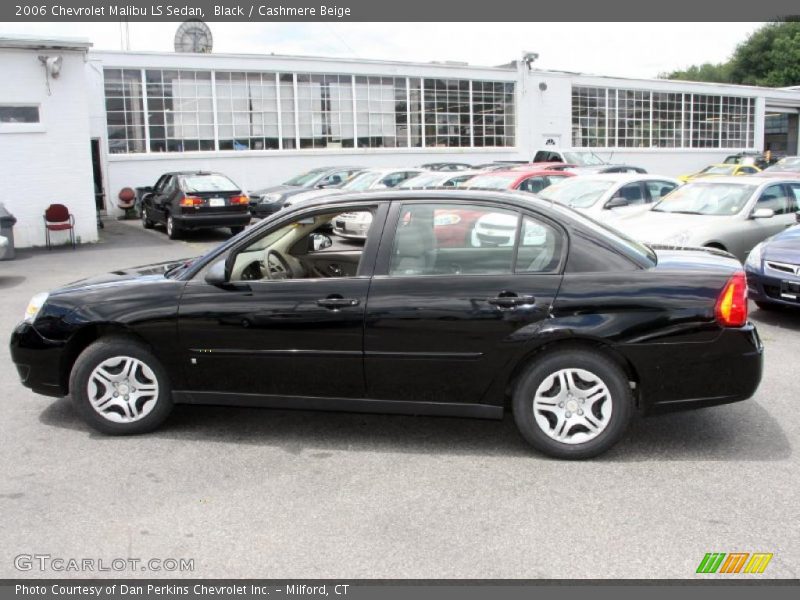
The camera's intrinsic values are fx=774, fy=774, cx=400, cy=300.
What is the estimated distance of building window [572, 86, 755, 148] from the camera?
36.3m

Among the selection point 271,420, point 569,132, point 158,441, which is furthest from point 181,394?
point 569,132

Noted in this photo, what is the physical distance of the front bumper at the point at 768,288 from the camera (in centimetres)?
788

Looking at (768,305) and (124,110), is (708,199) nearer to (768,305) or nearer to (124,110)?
(768,305)

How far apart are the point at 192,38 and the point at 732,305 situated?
27.3m

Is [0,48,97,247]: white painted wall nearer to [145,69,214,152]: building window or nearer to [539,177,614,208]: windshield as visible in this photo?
[145,69,214,152]: building window

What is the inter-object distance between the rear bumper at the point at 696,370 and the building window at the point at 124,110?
23409mm

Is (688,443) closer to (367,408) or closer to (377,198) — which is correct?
(367,408)

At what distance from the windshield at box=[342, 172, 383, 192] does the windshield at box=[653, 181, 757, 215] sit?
891 centimetres

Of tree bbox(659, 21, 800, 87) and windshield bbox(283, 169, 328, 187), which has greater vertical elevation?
tree bbox(659, 21, 800, 87)

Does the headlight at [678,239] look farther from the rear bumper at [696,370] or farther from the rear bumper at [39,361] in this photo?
the rear bumper at [39,361]

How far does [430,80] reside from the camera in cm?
3145

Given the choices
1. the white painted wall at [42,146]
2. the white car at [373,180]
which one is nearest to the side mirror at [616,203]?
the white car at [373,180]

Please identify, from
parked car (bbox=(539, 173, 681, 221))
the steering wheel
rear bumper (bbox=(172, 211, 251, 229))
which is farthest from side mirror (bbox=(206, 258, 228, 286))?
rear bumper (bbox=(172, 211, 251, 229))

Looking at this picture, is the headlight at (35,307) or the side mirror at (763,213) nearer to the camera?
the headlight at (35,307)
